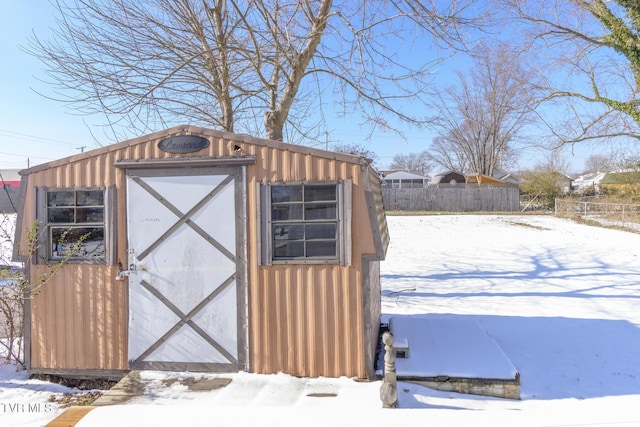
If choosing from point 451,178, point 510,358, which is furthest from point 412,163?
point 510,358

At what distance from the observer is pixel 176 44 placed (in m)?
6.44

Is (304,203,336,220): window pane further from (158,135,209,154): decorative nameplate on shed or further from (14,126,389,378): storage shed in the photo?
(158,135,209,154): decorative nameplate on shed

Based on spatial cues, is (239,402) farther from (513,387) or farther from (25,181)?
(25,181)

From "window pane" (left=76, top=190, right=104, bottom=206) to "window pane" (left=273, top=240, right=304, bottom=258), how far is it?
1.90m

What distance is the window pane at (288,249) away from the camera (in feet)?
Answer: 12.4

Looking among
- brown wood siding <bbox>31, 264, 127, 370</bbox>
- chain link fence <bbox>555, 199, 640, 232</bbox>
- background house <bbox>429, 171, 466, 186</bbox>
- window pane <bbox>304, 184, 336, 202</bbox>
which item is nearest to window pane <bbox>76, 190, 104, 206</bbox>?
brown wood siding <bbox>31, 264, 127, 370</bbox>

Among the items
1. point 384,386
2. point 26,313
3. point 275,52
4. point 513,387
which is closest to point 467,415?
point 384,386

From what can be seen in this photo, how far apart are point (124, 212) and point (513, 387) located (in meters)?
4.19

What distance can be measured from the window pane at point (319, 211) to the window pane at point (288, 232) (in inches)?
5.8

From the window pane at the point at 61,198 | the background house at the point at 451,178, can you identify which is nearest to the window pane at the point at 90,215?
the window pane at the point at 61,198

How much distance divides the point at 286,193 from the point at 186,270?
130 centimetres

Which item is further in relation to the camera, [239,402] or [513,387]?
[513,387]

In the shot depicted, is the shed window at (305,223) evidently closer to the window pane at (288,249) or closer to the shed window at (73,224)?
the window pane at (288,249)

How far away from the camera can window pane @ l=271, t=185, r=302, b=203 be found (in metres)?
3.74
